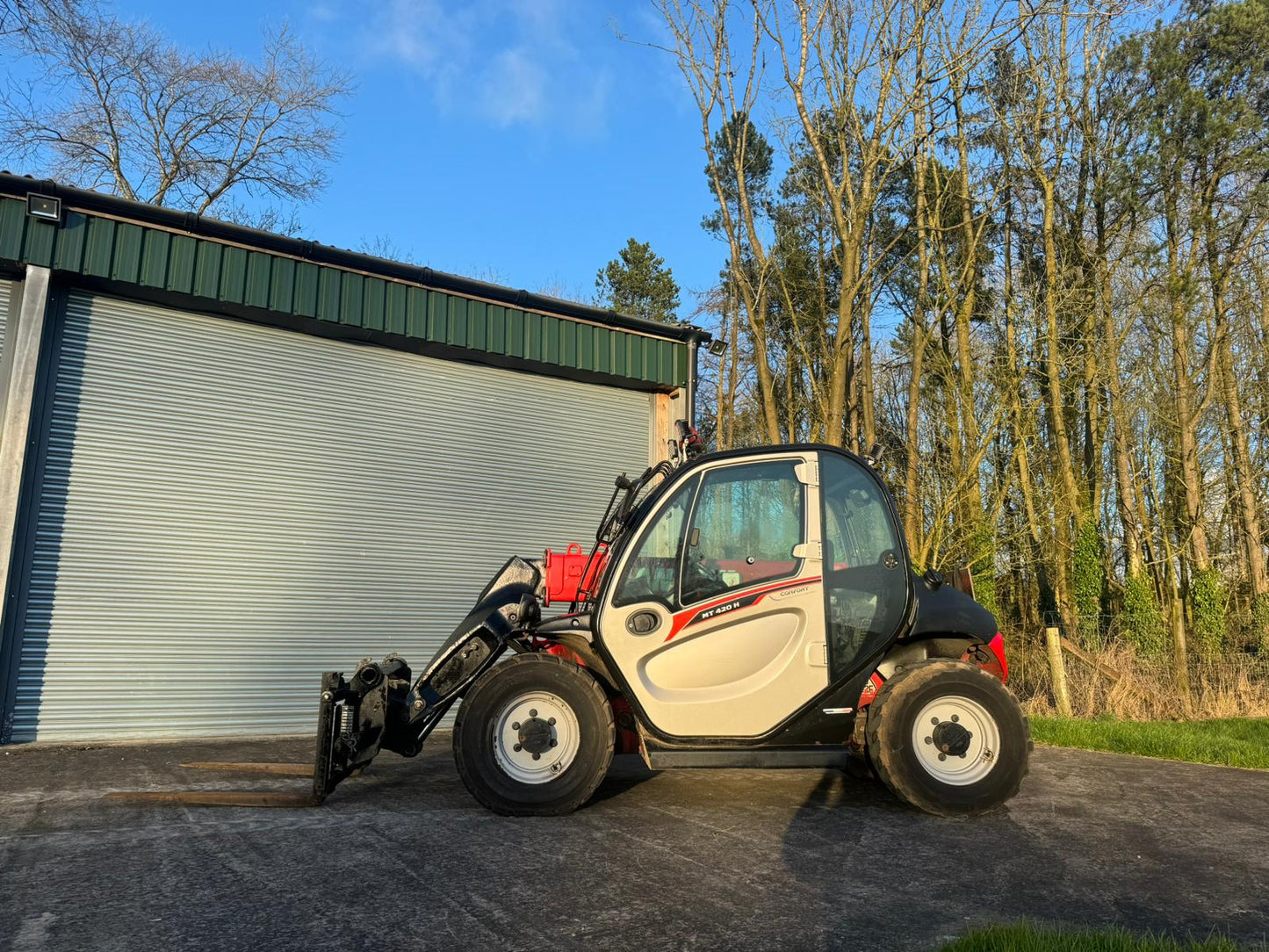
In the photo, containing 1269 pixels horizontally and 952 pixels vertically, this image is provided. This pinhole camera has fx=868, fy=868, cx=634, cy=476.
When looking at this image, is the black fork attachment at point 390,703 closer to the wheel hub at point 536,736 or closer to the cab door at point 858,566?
the wheel hub at point 536,736

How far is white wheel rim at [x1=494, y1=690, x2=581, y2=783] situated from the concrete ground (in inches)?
11.0

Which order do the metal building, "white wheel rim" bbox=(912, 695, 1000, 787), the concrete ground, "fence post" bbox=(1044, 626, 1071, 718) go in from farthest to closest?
1. "fence post" bbox=(1044, 626, 1071, 718)
2. the metal building
3. "white wheel rim" bbox=(912, 695, 1000, 787)
4. the concrete ground

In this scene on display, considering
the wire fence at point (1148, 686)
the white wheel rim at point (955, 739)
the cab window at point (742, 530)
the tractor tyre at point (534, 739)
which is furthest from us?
the wire fence at point (1148, 686)

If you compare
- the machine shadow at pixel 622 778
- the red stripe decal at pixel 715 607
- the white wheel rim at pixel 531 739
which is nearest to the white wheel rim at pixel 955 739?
the red stripe decal at pixel 715 607

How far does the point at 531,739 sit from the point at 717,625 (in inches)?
49.6

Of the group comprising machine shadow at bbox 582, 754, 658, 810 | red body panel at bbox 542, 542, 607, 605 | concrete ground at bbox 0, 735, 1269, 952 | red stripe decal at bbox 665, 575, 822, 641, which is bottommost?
machine shadow at bbox 582, 754, 658, 810

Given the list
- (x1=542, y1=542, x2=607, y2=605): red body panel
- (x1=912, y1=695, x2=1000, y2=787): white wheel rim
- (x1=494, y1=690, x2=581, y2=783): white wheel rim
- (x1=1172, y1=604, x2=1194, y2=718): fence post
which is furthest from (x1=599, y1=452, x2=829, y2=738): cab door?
(x1=1172, y1=604, x2=1194, y2=718): fence post

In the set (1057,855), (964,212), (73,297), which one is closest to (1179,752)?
(1057,855)

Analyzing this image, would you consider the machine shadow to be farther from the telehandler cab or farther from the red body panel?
the red body panel

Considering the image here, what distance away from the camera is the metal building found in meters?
7.84

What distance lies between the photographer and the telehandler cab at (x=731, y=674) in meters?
5.02

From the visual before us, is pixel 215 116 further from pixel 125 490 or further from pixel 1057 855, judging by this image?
pixel 1057 855

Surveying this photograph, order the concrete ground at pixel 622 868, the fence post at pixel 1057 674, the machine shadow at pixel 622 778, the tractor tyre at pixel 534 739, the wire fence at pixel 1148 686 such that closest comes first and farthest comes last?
the concrete ground at pixel 622 868 < the tractor tyre at pixel 534 739 < the machine shadow at pixel 622 778 < the fence post at pixel 1057 674 < the wire fence at pixel 1148 686

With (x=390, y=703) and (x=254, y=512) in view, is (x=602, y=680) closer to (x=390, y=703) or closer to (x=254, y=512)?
(x=390, y=703)
